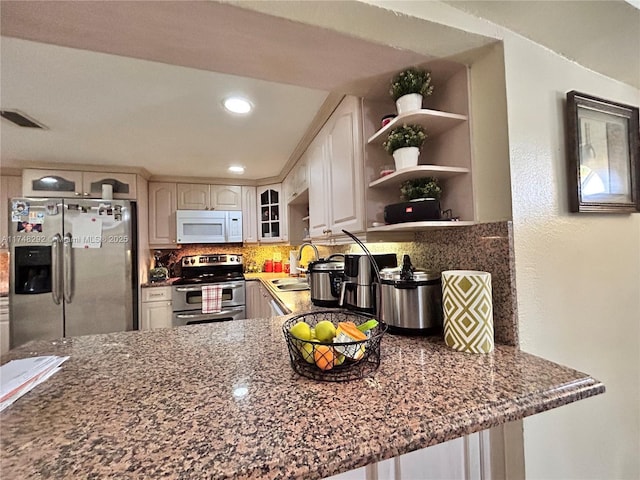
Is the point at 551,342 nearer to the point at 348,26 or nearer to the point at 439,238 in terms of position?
the point at 439,238

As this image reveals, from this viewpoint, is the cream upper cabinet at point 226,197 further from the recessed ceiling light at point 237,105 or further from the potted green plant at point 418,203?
the potted green plant at point 418,203

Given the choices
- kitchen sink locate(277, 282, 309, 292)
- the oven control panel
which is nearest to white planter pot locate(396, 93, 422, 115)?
Result: kitchen sink locate(277, 282, 309, 292)

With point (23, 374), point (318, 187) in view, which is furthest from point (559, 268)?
point (23, 374)

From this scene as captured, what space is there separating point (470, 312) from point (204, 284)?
2.90 meters

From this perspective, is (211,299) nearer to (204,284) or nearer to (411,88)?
(204,284)

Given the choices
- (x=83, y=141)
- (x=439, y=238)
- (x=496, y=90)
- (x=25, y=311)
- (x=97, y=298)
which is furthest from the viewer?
(x=97, y=298)

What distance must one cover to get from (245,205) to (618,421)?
11.8 feet

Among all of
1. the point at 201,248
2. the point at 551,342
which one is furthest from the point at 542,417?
the point at 201,248

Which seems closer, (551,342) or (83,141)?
(551,342)

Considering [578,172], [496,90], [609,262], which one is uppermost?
[496,90]

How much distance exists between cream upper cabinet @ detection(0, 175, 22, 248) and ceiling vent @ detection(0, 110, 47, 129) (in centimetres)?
143

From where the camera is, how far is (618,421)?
1024 millimetres

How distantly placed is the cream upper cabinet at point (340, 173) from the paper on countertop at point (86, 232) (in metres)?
2.29

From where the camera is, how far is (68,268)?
8.62ft
